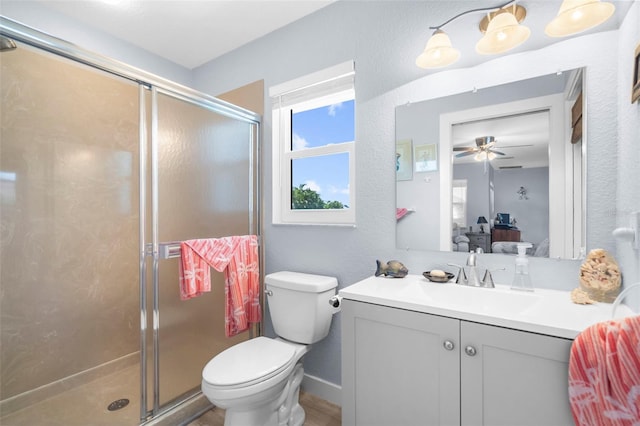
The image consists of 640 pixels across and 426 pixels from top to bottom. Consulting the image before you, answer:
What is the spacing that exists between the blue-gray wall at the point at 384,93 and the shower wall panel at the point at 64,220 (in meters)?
0.62

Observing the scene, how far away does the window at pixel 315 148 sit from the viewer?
1900 mm

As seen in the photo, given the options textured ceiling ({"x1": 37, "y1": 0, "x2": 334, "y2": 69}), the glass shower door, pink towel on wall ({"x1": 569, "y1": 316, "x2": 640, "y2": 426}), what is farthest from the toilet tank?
textured ceiling ({"x1": 37, "y1": 0, "x2": 334, "y2": 69})

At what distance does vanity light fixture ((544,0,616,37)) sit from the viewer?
1.09 metres

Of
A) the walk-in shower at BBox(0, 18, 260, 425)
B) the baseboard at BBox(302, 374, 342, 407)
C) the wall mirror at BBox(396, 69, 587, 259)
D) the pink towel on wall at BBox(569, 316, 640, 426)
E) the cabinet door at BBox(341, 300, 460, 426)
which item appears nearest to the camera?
the pink towel on wall at BBox(569, 316, 640, 426)

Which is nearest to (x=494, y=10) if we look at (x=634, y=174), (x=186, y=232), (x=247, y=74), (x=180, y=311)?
(x=634, y=174)

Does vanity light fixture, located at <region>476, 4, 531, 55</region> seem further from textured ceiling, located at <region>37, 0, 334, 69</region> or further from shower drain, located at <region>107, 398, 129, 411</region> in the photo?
shower drain, located at <region>107, 398, 129, 411</region>

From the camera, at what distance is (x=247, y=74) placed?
2334 mm

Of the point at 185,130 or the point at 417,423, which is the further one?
the point at 185,130

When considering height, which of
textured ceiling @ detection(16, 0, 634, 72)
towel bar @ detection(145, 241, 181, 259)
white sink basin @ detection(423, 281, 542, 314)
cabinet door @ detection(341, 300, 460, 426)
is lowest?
cabinet door @ detection(341, 300, 460, 426)

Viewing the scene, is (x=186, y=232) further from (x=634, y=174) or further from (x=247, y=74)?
(x=634, y=174)

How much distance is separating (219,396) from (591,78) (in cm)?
202

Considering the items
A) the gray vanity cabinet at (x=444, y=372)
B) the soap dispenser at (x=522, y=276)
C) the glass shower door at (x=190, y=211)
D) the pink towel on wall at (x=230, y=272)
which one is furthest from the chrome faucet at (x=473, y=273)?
the glass shower door at (x=190, y=211)

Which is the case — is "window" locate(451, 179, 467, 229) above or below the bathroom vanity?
above

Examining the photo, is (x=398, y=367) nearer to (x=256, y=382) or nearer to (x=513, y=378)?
(x=513, y=378)
